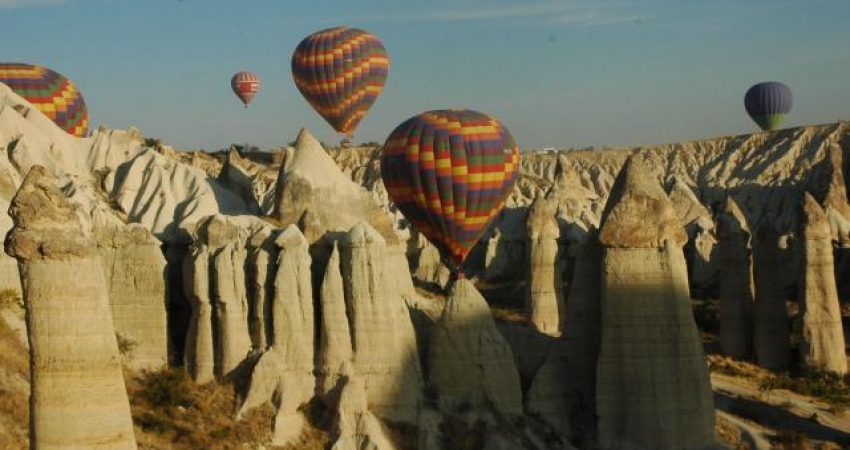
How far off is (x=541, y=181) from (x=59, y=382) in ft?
289

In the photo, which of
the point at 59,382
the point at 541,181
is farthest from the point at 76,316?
the point at 541,181

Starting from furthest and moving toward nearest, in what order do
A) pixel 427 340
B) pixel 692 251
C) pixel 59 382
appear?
Answer: pixel 692 251
pixel 427 340
pixel 59 382

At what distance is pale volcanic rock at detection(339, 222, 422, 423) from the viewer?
3303 centimetres

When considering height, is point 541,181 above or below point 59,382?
above

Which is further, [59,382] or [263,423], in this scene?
[263,423]

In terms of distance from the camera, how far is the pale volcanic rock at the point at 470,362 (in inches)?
1315

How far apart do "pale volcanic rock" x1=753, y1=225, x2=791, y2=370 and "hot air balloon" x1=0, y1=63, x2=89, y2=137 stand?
74.7ft

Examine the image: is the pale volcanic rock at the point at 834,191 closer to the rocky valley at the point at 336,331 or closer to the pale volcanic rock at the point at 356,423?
the rocky valley at the point at 336,331

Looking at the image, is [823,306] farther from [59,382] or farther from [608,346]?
[59,382]

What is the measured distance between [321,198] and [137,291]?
605 centimetres

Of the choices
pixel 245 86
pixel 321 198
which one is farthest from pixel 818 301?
pixel 245 86

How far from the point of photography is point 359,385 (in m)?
32.6

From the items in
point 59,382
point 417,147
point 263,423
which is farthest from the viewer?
point 417,147

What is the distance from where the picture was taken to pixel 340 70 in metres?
75.6
